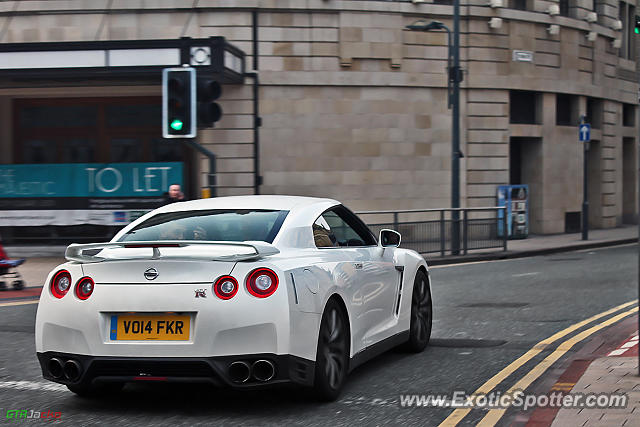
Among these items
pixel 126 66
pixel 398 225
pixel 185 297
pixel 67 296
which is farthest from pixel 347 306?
pixel 126 66

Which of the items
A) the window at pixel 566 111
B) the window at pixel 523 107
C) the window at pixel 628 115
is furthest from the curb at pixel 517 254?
the window at pixel 628 115

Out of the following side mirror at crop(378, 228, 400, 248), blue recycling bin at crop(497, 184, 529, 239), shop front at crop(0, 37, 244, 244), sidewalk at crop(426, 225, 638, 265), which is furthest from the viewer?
blue recycling bin at crop(497, 184, 529, 239)

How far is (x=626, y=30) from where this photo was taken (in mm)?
36969

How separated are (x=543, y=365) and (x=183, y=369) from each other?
3.23 meters

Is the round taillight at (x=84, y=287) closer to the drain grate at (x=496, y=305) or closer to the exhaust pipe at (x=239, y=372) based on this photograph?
the exhaust pipe at (x=239, y=372)

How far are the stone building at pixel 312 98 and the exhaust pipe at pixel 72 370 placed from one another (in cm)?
1870

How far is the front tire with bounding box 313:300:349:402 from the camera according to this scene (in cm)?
611

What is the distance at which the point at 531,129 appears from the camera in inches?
1185

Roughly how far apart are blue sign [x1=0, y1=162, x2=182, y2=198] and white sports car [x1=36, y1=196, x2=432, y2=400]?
1696 centimetres

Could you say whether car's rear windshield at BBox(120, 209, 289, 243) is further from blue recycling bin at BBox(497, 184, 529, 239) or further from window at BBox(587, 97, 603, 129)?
window at BBox(587, 97, 603, 129)

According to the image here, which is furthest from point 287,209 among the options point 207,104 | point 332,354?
point 207,104

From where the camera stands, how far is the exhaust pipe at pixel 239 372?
5.67 meters

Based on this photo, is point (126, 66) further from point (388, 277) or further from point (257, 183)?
point (388, 277)

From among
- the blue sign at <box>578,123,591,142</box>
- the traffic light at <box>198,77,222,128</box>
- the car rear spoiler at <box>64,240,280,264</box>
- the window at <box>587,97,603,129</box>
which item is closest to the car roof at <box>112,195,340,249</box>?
the car rear spoiler at <box>64,240,280,264</box>
